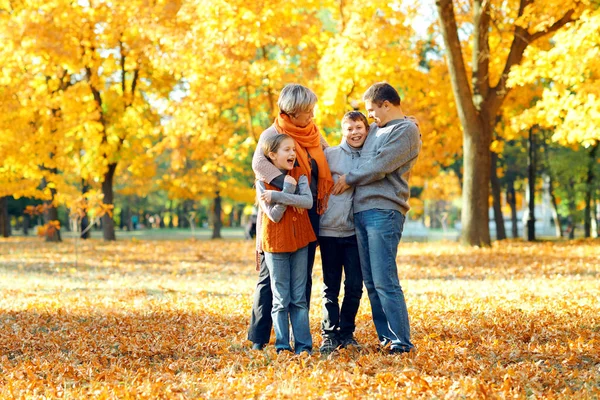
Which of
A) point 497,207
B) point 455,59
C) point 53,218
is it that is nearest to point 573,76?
point 455,59

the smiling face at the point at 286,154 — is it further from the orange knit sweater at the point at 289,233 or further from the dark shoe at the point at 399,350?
the dark shoe at the point at 399,350

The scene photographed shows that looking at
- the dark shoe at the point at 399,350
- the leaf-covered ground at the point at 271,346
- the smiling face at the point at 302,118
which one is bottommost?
the leaf-covered ground at the point at 271,346

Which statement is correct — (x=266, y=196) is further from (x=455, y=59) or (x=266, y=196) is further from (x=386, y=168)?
(x=455, y=59)

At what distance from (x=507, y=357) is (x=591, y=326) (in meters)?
1.63

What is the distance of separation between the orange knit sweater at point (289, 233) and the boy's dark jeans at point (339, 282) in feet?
0.78

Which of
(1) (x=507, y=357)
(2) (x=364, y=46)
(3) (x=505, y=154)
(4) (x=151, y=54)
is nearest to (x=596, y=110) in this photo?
(2) (x=364, y=46)

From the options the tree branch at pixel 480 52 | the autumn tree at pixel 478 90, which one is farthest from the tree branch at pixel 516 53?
the tree branch at pixel 480 52

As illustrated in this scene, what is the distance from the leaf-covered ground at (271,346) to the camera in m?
4.41

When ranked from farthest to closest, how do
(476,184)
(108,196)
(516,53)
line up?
1. (108,196)
2. (516,53)
3. (476,184)

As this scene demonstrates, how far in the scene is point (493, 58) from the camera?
1892cm

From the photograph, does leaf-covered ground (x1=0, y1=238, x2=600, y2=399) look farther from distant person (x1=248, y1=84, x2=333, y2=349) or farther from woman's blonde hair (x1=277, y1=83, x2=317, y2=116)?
woman's blonde hair (x1=277, y1=83, x2=317, y2=116)

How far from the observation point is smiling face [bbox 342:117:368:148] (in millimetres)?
5301

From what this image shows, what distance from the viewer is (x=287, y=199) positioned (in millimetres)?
4996

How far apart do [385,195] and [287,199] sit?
732 mm
